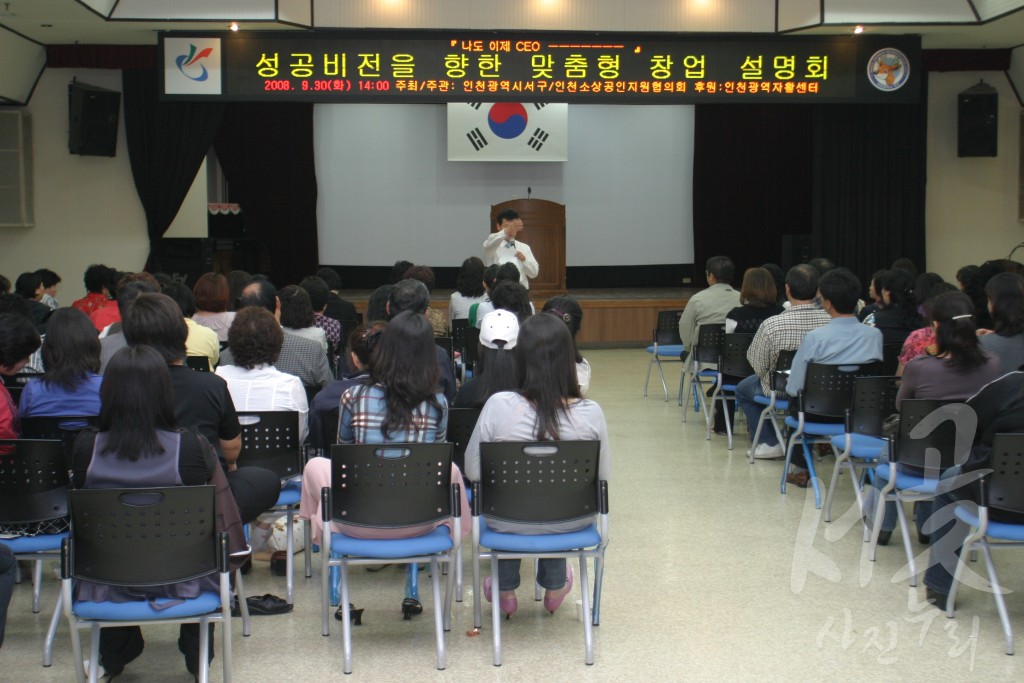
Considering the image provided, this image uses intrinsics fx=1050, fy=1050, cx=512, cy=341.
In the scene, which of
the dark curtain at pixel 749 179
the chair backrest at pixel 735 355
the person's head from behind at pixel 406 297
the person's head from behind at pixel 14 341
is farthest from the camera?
the dark curtain at pixel 749 179

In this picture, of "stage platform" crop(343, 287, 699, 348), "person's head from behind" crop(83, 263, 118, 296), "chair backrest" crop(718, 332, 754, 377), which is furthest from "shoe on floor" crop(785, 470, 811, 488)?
"stage platform" crop(343, 287, 699, 348)

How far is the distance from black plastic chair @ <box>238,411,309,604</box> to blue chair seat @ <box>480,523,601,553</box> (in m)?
0.88

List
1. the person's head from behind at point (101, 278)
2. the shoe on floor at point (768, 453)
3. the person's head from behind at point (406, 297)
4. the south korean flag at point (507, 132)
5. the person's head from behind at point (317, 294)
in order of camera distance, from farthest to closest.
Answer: the south korean flag at point (507, 132) → the person's head from behind at point (101, 278) → the shoe on floor at point (768, 453) → the person's head from behind at point (317, 294) → the person's head from behind at point (406, 297)

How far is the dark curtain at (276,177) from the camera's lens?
1281cm

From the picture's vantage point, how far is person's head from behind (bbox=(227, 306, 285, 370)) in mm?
4066

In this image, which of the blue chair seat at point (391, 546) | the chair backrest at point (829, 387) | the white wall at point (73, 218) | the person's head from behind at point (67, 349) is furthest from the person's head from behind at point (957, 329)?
the white wall at point (73, 218)

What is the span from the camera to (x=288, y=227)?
13.1 meters

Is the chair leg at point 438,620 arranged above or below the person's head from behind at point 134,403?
below

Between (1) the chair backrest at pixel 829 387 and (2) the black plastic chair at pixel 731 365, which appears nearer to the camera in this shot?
(1) the chair backrest at pixel 829 387

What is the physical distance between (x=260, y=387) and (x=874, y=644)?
8.00 ft

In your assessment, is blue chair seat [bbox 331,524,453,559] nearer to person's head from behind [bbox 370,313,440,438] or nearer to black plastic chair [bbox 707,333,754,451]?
person's head from behind [bbox 370,313,440,438]

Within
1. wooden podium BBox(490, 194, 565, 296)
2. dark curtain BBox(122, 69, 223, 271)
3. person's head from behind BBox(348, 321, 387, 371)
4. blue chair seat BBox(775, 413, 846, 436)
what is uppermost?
dark curtain BBox(122, 69, 223, 271)

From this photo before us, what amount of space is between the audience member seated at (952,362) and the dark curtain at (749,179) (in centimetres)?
961

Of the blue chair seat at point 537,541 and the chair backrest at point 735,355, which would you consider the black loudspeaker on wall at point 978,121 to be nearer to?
the chair backrest at point 735,355
